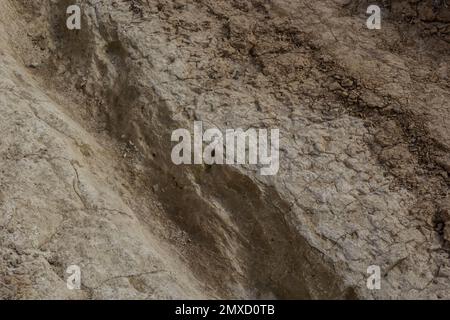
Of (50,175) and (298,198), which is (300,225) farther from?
(50,175)

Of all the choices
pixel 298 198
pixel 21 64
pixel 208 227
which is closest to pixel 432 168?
pixel 298 198

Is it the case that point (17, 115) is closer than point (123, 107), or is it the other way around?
point (17, 115)

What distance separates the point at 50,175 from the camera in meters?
4.23

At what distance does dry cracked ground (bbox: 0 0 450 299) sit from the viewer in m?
4.03

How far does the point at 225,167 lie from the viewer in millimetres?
4445

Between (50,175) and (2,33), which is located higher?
(2,33)

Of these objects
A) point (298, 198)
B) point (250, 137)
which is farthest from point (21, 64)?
point (298, 198)

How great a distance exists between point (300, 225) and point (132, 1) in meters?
2.57

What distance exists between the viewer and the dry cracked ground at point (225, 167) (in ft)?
13.2

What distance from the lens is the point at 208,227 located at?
14.6 feet
